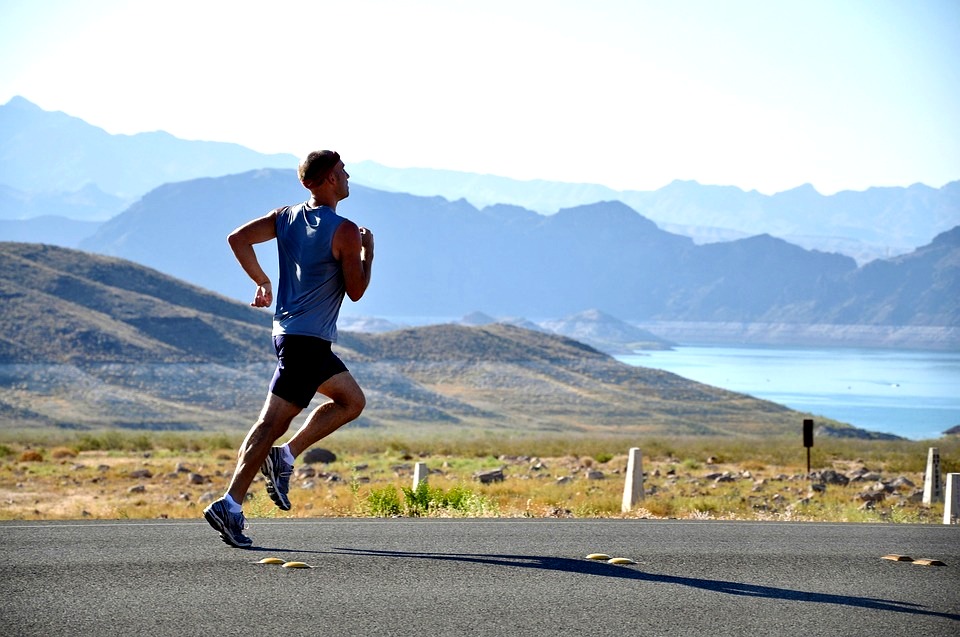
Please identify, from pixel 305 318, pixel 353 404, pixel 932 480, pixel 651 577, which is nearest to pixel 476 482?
pixel 932 480

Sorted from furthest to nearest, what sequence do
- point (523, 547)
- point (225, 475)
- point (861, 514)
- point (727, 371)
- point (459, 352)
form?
point (727, 371)
point (459, 352)
point (225, 475)
point (861, 514)
point (523, 547)

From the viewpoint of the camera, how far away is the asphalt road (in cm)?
561

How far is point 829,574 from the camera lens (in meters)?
7.18

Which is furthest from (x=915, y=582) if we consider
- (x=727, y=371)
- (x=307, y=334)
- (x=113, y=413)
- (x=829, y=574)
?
(x=727, y=371)

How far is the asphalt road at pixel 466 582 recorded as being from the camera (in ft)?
18.4

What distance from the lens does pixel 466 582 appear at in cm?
656

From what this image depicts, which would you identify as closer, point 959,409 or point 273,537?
point 273,537

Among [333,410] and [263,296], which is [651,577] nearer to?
[333,410]

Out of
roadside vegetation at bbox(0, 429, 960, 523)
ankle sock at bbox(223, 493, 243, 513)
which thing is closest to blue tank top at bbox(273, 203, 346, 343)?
ankle sock at bbox(223, 493, 243, 513)

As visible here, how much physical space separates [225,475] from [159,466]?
4.08 metres

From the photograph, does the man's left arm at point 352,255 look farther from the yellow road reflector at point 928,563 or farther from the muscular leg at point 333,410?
the yellow road reflector at point 928,563

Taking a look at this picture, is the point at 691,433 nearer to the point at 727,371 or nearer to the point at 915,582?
the point at 915,582

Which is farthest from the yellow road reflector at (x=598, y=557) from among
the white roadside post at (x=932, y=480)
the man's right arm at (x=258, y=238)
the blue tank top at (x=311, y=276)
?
the white roadside post at (x=932, y=480)

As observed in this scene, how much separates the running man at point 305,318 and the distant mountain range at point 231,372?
63861mm
